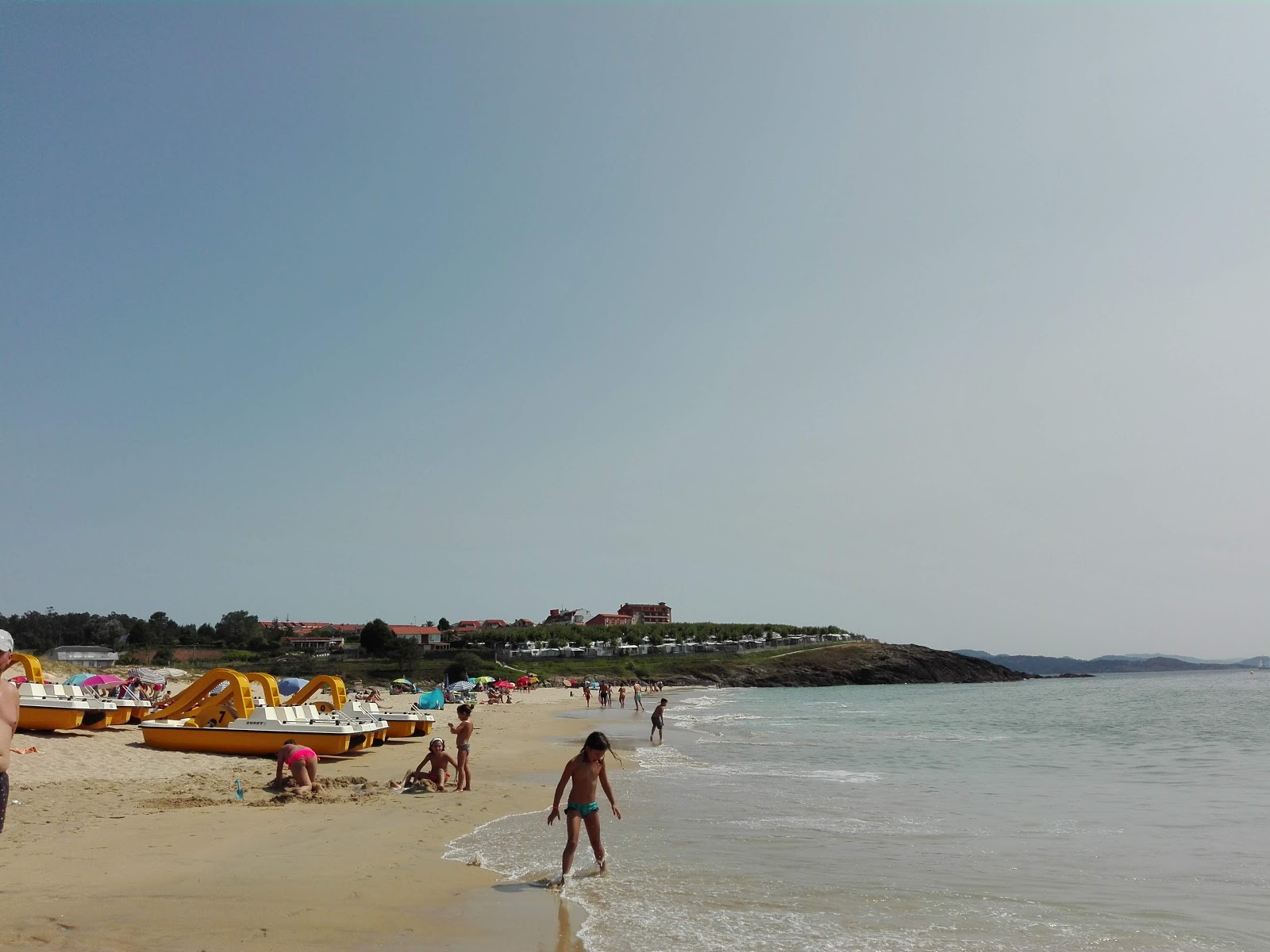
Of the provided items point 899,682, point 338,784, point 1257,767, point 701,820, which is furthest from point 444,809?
point 899,682

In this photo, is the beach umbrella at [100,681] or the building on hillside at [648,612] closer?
the beach umbrella at [100,681]

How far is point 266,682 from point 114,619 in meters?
→ 128

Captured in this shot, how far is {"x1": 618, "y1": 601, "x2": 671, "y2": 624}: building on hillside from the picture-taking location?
18188cm

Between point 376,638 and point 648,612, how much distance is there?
10641 cm

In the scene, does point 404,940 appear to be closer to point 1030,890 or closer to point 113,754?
point 1030,890

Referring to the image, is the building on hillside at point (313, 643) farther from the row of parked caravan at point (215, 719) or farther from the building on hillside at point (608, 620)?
the row of parked caravan at point (215, 719)

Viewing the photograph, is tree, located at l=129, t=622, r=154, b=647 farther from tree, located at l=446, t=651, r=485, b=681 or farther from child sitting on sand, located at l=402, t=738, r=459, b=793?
child sitting on sand, located at l=402, t=738, r=459, b=793

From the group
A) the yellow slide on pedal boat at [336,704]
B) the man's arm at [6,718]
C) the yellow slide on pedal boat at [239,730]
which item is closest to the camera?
the man's arm at [6,718]

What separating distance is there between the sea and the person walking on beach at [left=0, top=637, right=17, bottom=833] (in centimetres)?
432

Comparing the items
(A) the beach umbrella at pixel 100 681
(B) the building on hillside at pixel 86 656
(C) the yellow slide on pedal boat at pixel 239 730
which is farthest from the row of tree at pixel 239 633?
(C) the yellow slide on pedal boat at pixel 239 730

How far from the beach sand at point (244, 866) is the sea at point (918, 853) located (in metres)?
0.78

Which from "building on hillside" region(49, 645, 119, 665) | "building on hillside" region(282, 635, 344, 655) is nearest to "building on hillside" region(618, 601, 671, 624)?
"building on hillside" region(282, 635, 344, 655)

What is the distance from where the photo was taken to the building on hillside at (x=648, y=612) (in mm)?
181875

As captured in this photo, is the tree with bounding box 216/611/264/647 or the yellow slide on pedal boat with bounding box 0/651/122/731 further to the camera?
the tree with bounding box 216/611/264/647
